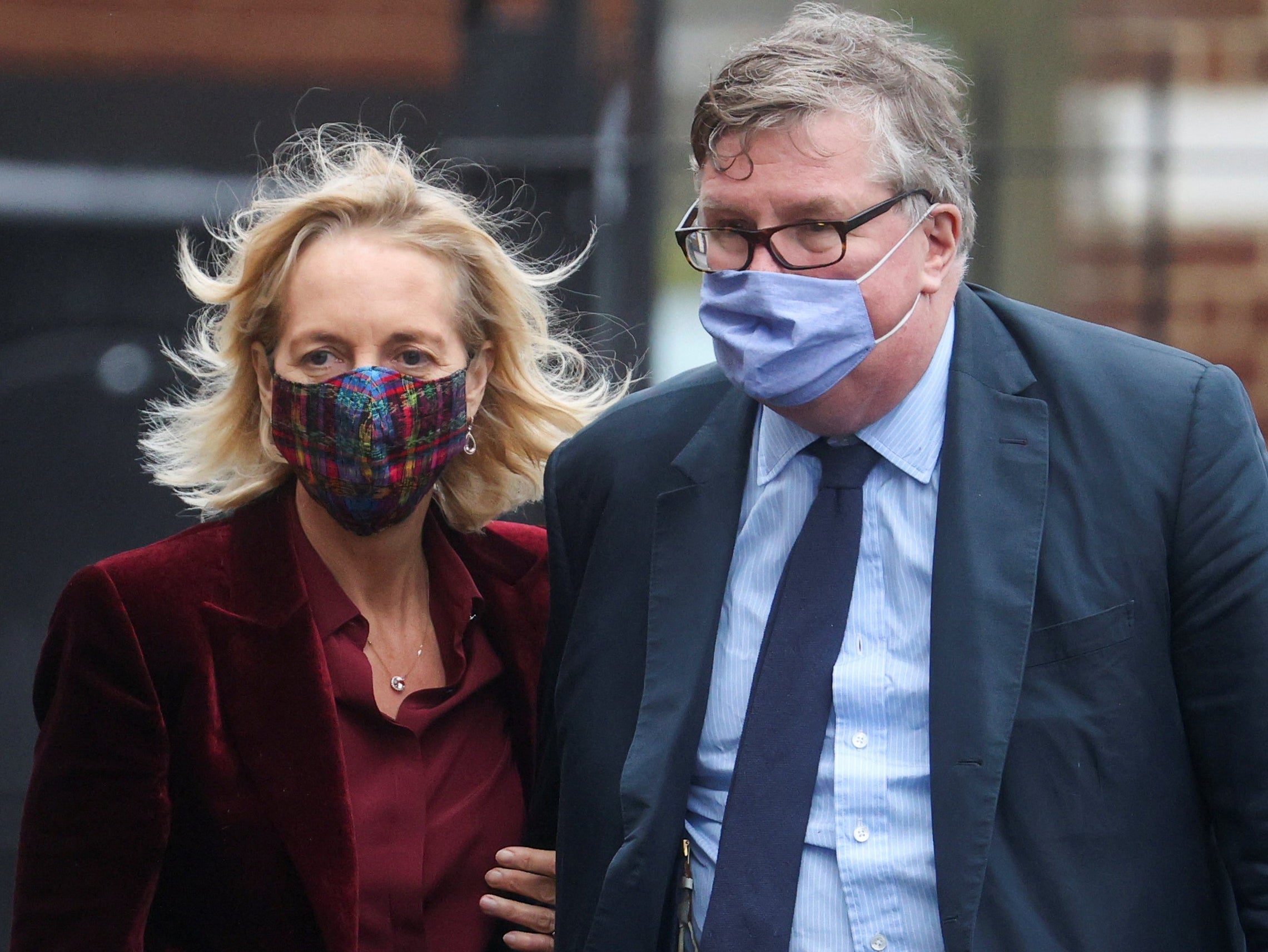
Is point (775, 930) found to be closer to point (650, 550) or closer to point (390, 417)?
point (650, 550)

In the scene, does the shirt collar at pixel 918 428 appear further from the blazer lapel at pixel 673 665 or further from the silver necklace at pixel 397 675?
the silver necklace at pixel 397 675

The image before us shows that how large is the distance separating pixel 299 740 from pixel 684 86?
2.66 metres

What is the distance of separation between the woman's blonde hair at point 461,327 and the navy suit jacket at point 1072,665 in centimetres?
65

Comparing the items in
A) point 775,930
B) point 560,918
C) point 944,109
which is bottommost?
point 560,918

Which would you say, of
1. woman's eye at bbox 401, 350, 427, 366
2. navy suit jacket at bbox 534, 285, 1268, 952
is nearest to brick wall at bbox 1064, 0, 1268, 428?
navy suit jacket at bbox 534, 285, 1268, 952

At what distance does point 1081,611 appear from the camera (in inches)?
80.7

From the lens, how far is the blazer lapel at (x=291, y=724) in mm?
2328

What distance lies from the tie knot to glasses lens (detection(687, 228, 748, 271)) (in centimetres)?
31

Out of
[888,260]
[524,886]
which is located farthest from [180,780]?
[888,260]

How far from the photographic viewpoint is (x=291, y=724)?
2389 mm

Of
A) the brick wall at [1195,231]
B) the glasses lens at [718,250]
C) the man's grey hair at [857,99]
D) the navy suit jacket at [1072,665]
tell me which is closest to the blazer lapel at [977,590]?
the navy suit jacket at [1072,665]

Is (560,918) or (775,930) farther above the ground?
(775,930)

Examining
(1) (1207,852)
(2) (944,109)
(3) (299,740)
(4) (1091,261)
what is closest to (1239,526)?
(1) (1207,852)

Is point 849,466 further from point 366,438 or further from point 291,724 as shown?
point 291,724
